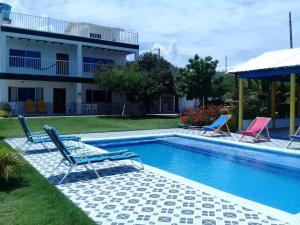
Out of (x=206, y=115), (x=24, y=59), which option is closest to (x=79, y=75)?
(x=24, y=59)

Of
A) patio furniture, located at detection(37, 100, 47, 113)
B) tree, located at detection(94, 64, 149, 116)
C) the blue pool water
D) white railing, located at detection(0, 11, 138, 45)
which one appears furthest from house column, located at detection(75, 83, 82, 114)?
the blue pool water

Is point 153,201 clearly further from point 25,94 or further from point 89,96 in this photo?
point 89,96

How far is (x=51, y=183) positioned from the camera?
6992 millimetres

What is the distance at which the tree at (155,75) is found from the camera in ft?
87.4

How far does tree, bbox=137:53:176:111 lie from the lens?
26641 millimetres

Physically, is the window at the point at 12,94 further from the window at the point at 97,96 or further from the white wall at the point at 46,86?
the window at the point at 97,96

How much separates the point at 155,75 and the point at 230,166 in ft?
57.5

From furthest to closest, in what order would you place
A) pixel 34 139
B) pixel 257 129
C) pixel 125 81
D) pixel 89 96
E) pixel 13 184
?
pixel 89 96 → pixel 125 81 → pixel 257 129 → pixel 34 139 → pixel 13 184

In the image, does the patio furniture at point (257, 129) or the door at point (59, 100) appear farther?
the door at point (59, 100)

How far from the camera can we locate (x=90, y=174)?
783 centimetres

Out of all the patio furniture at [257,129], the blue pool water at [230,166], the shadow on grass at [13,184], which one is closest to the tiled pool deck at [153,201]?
the shadow on grass at [13,184]

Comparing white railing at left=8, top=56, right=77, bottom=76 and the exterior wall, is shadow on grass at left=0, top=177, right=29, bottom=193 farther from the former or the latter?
the exterior wall

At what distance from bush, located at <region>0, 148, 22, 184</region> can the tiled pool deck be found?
2.41 ft

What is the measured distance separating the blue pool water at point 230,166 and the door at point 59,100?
56.0 ft
